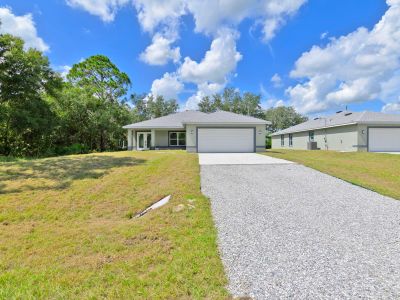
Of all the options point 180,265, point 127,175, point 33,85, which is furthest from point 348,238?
point 33,85

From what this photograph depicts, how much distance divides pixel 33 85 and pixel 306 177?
19.4 m

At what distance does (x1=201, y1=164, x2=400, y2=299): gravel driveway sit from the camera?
9.22ft

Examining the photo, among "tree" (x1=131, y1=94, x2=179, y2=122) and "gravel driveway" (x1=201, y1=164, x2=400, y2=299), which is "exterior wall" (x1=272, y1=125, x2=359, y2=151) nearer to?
"gravel driveway" (x1=201, y1=164, x2=400, y2=299)

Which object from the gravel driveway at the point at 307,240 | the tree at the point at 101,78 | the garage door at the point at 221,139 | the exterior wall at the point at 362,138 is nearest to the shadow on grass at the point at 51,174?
the gravel driveway at the point at 307,240

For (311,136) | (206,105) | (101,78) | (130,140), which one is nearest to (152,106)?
(206,105)

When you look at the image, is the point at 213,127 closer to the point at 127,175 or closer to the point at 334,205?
the point at 127,175

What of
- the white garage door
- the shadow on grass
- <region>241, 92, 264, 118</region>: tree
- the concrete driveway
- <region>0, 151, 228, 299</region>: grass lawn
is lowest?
<region>0, 151, 228, 299</region>: grass lawn

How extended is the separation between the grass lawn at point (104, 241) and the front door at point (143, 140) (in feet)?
52.4

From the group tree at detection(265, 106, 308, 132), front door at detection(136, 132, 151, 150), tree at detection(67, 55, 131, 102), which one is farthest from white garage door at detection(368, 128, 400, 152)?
tree at detection(265, 106, 308, 132)

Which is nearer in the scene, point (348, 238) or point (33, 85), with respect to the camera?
point (348, 238)

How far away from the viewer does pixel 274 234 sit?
4309 millimetres

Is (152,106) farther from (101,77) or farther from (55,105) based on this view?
(55,105)

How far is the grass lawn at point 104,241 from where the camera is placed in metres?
2.85

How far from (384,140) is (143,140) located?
73.0 feet
